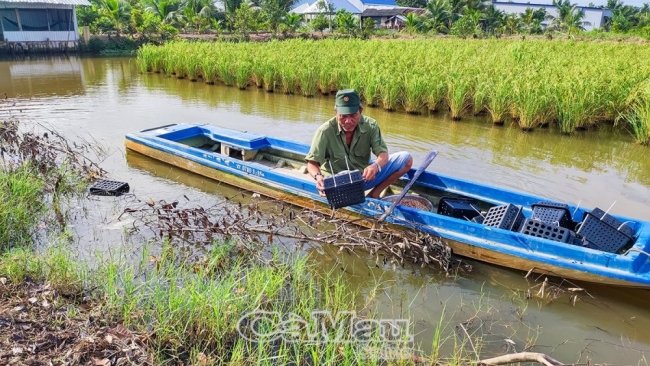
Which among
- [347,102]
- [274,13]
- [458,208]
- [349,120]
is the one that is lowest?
[458,208]

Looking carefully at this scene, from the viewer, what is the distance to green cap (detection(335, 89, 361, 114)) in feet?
15.3

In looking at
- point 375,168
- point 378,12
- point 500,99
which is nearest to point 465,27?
point 378,12

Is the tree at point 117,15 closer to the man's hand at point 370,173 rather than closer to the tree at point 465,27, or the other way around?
the tree at point 465,27

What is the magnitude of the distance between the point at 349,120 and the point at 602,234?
8.24 ft

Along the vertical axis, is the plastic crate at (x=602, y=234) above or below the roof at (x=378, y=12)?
below

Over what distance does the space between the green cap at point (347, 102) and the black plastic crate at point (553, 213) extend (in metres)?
1.97

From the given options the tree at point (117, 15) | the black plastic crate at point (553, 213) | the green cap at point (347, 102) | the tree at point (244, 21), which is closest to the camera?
the black plastic crate at point (553, 213)

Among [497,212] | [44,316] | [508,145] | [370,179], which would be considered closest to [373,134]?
[370,179]

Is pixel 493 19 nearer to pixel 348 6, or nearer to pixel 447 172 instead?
pixel 348 6

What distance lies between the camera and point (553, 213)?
4.46m

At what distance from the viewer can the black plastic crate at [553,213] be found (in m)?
4.41

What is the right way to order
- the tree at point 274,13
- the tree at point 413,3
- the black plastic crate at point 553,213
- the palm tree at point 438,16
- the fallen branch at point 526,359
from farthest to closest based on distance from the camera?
the tree at point 413,3 → the palm tree at point 438,16 → the tree at point 274,13 → the black plastic crate at point 553,213 → the fallen branch at point 526,359

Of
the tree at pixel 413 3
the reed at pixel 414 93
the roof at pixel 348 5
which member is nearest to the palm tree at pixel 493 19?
the roof at pixel 348 5

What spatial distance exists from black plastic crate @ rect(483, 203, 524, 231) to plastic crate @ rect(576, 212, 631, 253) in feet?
1.87
